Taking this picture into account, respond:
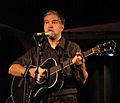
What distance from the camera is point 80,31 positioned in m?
4.20

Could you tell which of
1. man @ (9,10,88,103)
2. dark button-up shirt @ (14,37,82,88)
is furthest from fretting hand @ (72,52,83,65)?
dark button-up shirt @ (14,37,82,88)

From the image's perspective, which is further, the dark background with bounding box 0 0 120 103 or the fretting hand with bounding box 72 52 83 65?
the dark background with bounding box 0 0 120 103

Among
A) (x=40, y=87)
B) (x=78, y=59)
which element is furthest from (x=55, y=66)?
(x=78, y=59)

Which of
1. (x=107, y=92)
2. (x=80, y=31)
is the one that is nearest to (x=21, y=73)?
(x=80, y=31)

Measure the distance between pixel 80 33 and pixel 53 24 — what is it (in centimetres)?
104

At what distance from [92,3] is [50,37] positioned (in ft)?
6.45

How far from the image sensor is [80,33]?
4.14 meters

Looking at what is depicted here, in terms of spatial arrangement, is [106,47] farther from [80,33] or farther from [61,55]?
[80,33]

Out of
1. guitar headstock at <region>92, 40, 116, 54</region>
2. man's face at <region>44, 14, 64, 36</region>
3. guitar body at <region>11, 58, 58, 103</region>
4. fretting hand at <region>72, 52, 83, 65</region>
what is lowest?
guitar body at <region>11, 58, 58, 103</region>

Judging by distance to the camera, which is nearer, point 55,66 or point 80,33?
point 55,66

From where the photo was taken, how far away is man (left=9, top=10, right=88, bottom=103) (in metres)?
2.94

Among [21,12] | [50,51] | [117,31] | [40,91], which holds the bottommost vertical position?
[40,91]

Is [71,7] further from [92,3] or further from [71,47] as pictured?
[71,47]

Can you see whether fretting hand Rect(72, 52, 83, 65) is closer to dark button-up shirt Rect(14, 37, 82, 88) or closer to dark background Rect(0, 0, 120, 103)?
dark button-up shirt Rect(14, 37, 82, 88)
